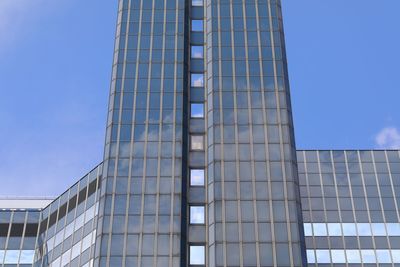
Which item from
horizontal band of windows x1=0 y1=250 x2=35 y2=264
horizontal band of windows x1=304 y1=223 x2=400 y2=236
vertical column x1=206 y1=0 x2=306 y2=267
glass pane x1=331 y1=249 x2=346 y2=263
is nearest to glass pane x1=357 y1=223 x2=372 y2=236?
horizontal band of windows x1=304 y1=223 x2=400 y2=236

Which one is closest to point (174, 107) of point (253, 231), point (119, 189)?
point (119, 189)

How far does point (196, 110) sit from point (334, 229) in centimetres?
2454

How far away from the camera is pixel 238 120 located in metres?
74.3

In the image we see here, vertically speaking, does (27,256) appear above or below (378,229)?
below

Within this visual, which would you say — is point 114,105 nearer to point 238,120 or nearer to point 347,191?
point 238,120

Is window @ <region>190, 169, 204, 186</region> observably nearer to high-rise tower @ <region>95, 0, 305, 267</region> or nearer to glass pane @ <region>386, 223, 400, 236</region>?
high-rise tower @ <region>95, 0, 305, 267</region>

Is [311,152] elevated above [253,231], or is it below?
above

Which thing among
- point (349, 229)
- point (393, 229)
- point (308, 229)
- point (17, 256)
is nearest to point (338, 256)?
point (349, 229)

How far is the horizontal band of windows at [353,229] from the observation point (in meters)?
87.2

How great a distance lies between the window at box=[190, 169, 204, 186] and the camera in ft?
234

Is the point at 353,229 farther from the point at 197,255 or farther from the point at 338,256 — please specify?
the point at 197,255

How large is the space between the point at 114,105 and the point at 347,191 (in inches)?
1288

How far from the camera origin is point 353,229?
87.6 meters

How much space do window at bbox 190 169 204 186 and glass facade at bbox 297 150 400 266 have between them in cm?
2121
